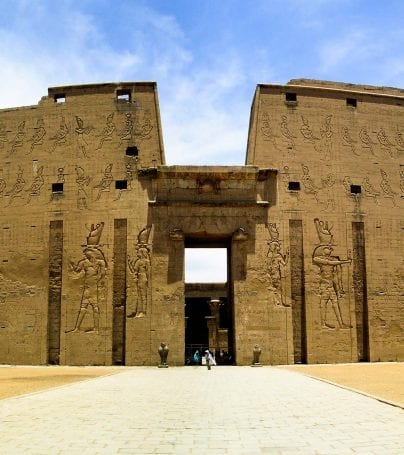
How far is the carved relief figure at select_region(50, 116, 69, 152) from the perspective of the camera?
19.3m

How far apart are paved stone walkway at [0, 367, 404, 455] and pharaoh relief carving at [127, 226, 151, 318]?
7422mm

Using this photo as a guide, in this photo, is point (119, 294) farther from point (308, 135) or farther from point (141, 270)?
point (308, 135)

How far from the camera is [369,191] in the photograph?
1922 centimetres

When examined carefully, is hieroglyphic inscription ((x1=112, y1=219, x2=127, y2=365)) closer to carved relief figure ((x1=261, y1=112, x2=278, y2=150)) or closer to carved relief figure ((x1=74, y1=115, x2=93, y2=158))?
carved relief figure ((x1=74, y1=115, x2=93, y2=158))

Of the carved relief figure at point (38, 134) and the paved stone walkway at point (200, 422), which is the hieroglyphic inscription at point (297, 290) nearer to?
the paved stone walkway at point (200, 422)

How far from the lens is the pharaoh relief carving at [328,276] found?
18000 millimetres

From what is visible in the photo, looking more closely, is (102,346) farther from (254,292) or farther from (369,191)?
(369,191)

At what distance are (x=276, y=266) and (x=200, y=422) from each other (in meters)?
12.1

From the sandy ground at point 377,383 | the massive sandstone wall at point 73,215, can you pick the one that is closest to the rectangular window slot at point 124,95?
the massive sandstone wall at point 73,215

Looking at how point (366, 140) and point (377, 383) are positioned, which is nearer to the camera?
point (377, 383)

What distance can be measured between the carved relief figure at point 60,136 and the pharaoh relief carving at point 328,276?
9.26 m

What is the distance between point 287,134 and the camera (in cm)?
1930

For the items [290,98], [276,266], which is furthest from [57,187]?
[290,98]

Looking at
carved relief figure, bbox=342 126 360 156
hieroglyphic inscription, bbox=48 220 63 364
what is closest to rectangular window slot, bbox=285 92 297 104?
carved relief figure, bbox=342 126 360 156
